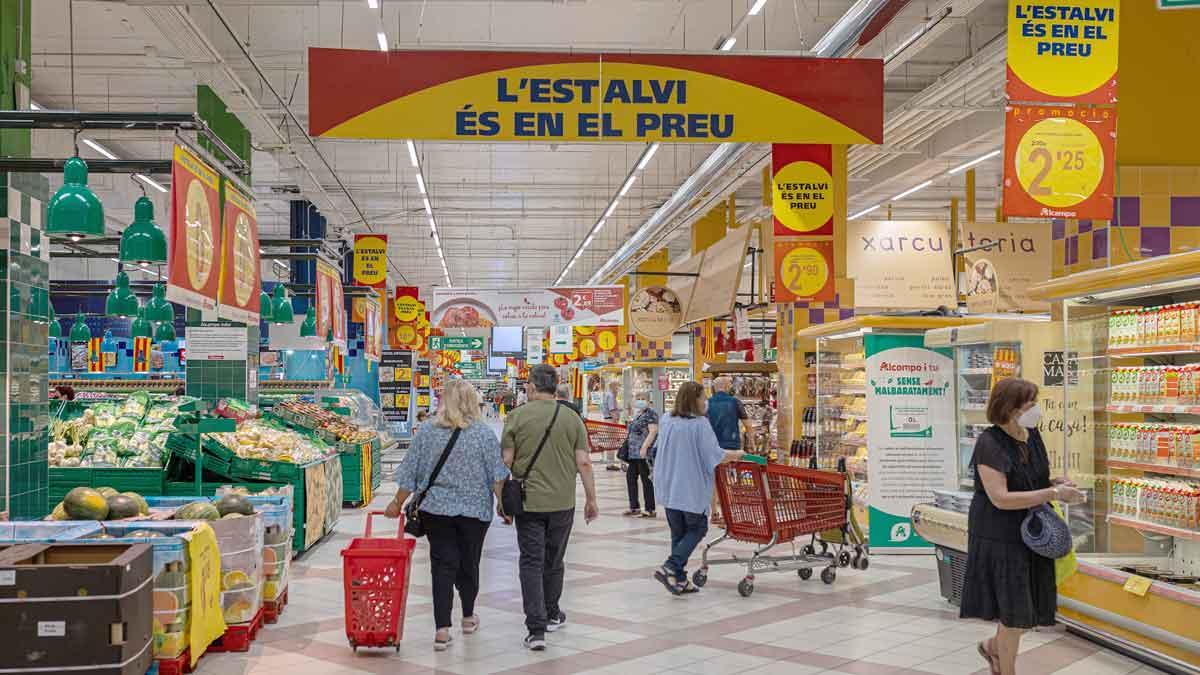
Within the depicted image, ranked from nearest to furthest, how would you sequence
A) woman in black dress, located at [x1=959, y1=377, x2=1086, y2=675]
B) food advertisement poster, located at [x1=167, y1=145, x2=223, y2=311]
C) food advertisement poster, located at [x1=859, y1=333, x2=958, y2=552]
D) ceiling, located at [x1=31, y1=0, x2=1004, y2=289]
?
1. woman in black dress, located at [x1=959, y1=377, x2=1086, y2=675]
2. food advertisement poster, located at [x1=167, y1=145, x2=223, y2=311]
3. food advertisement poster, located at [x1=859, y1=333, x2=958, y2=552]
4. ceiling, located at [x1=31, y1=0, x2=1004, y2=289]

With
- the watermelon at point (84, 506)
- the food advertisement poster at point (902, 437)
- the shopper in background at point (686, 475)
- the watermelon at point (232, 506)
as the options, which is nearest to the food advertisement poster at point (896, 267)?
the food advertisement poster at point (902, 437)

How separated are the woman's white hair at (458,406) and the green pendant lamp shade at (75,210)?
2010mm

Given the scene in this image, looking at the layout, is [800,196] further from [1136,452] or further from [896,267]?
[1136,452]

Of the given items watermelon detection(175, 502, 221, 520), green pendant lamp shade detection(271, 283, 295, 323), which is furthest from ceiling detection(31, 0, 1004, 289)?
watermelon detection(175, 502, 221, 520)

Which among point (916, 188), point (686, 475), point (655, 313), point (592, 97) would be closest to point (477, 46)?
point (592, 97)

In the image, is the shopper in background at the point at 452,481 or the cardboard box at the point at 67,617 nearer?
the cardboard box at the point at 67,617

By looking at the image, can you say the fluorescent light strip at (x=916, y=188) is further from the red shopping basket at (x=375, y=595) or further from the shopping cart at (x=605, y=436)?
the red shopping basket at (x=375, y=595)

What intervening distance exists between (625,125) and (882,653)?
3.50m

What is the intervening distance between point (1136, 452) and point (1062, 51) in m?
2.46

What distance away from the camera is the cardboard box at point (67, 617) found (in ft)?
13.8

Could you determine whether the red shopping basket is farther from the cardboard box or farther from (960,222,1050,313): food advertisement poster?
(960,222,1050,313): food advertisement poster

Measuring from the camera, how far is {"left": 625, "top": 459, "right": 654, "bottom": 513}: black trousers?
1341 centimetres

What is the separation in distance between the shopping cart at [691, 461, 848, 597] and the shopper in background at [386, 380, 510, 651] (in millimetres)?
2651

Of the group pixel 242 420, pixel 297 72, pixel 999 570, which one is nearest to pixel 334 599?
pixel 242 420
